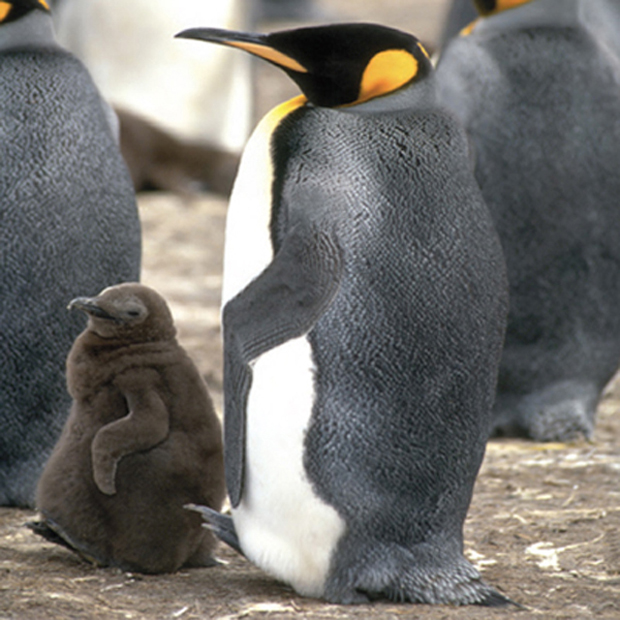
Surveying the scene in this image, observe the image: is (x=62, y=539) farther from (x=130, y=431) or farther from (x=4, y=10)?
(x=4, y=10)

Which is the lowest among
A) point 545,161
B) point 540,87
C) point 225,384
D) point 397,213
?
point 225,384

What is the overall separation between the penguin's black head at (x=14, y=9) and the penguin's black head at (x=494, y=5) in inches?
77.6

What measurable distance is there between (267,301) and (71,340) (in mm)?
1111

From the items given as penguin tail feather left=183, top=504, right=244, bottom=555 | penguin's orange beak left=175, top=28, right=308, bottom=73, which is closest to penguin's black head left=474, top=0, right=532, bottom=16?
penguin's orange beak left=175, top=28, right=308, bottom=73

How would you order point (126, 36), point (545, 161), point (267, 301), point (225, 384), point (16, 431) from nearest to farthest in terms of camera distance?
point (267, 301)
point (225, 384)
point (16, 431)
point (545, 161)
point (126, 36)

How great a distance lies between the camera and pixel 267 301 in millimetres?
2686

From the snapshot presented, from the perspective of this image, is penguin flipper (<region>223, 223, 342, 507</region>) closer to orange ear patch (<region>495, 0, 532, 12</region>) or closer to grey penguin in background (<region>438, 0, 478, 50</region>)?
orange ear patch (<region>495, 0, 532, 12</region>)

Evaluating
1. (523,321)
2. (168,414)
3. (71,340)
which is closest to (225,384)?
(168,414)

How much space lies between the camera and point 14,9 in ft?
11.9

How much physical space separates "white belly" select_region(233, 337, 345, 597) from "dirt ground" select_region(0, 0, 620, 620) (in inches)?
3.9

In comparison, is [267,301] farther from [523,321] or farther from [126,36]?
[126,36]

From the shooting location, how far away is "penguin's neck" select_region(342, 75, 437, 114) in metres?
2.87

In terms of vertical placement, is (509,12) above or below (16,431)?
above

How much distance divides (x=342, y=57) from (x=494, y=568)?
1358 millimetres
